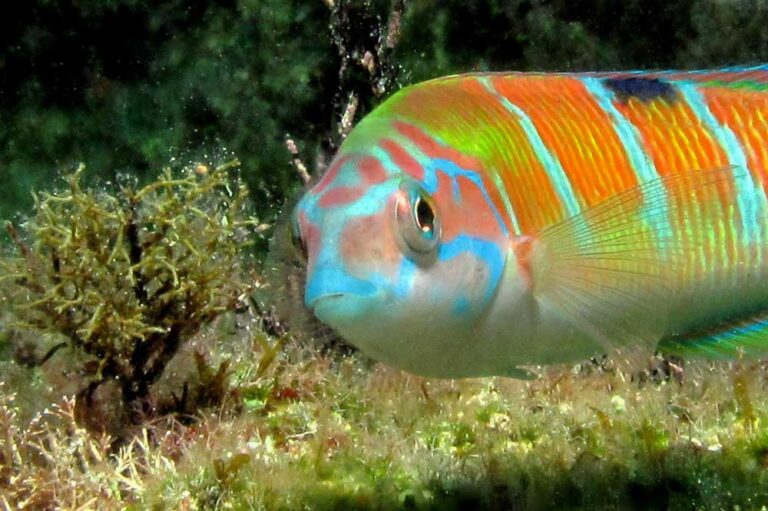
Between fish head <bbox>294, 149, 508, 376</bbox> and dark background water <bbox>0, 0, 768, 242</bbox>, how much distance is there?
651cm

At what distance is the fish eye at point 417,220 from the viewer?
2207mm

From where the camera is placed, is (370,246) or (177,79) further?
(177,79)

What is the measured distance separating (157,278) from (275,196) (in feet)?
12.4

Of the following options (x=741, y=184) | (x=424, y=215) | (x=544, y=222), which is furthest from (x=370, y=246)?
(x=741, y=184)

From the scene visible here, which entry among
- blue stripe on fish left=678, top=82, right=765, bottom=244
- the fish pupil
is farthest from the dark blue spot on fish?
the fish pupil

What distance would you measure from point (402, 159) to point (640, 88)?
1.04 metres

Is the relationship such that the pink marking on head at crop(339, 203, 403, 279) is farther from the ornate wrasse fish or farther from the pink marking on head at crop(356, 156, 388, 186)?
the pink marking on head at crop(356, 156, 388, 186)

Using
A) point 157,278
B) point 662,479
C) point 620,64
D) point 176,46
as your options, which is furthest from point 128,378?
point 620,64

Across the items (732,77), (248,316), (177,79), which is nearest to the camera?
(732,77)

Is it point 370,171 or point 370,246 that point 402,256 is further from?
point 370,171

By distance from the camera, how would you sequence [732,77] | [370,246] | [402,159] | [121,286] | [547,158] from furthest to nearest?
[121,286] < [732,77] < [547,158] < [402,159] < [370,246]

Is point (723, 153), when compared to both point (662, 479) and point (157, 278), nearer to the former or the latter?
point (662, 479)

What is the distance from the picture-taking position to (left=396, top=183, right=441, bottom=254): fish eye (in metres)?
2.21

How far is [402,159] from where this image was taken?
2424 mm
